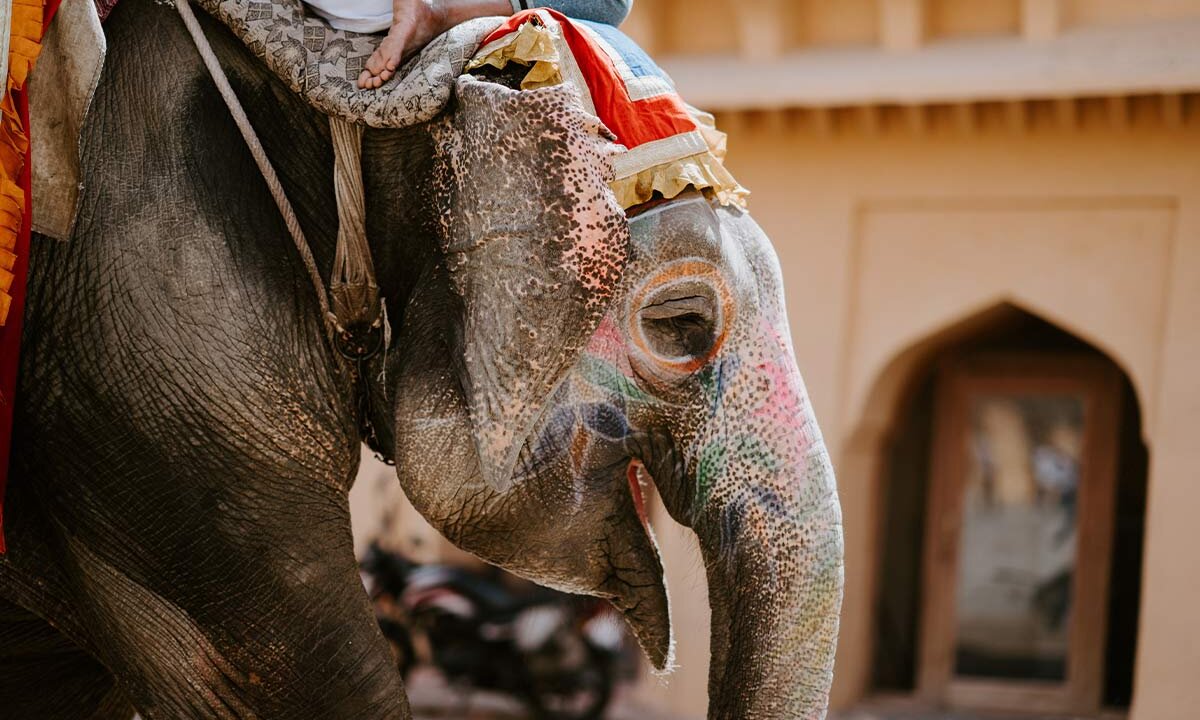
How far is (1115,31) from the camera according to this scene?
24.7 feet

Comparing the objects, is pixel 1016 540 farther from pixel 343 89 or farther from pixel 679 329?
pixel 343 89

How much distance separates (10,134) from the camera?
1642 mm

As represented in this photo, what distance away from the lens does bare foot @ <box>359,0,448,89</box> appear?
1696 millimetres

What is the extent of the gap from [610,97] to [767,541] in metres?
0.44

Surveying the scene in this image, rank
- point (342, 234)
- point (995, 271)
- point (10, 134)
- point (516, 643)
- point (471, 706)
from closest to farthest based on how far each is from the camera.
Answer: point (10, 134) → point (342, 234) → point (995, 271) → point (516, 643) → point (471, 706)

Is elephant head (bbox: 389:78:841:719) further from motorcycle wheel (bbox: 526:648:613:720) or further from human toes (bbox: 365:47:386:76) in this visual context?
motorcycle wheel (bbox: 526:648:613:720)

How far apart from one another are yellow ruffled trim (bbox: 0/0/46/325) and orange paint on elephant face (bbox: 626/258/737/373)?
57 centimetres

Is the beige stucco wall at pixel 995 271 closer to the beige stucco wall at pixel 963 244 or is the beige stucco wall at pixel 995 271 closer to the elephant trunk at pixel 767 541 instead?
the beige stucco wall at pixel 963 244

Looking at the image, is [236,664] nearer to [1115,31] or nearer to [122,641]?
[122,641]

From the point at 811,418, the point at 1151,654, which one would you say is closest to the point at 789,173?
the point at 1151,654

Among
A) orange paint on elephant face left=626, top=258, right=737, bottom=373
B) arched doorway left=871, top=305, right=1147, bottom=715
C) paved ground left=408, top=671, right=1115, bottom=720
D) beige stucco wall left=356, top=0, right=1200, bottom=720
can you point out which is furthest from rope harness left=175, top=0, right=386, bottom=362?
arched doorway left=871, top=305, right=1147, bottom=715

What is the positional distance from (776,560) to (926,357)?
752 cm

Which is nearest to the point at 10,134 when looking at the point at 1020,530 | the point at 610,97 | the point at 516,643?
the point at 610,97

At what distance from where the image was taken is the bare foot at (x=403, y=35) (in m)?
1.70
